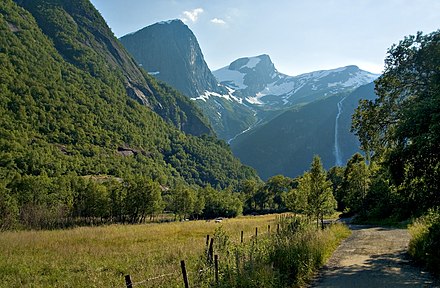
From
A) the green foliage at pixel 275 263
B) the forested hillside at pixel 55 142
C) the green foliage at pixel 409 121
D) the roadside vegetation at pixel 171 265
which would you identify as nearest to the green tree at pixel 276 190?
the forested hillside at pixel 55 142

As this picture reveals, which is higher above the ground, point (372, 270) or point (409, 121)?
point (409, 121)

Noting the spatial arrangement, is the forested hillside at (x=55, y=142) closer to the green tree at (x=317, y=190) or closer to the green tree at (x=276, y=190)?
the green tree at (x=276, y=190)

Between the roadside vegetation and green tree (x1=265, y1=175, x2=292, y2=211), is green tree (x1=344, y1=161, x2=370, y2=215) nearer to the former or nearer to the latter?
the roadside vegetation

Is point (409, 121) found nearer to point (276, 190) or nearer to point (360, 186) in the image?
point (360, 186)

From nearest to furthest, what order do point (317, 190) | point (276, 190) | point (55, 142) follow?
point (317, 190), point (276, 190), point (55, 142)

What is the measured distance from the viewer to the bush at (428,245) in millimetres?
12805

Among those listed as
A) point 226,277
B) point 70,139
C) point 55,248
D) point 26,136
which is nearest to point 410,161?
point 226,277

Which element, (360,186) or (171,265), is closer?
(171,265)

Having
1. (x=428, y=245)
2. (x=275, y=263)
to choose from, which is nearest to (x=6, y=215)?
(x=275, y=263)

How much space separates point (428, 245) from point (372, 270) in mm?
2302

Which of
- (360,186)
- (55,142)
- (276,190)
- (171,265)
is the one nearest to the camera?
(171,265)

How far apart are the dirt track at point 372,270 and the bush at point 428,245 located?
433 millimetres

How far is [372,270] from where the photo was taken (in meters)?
13.8

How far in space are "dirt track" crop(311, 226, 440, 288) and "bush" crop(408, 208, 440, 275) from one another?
0.43 metres
